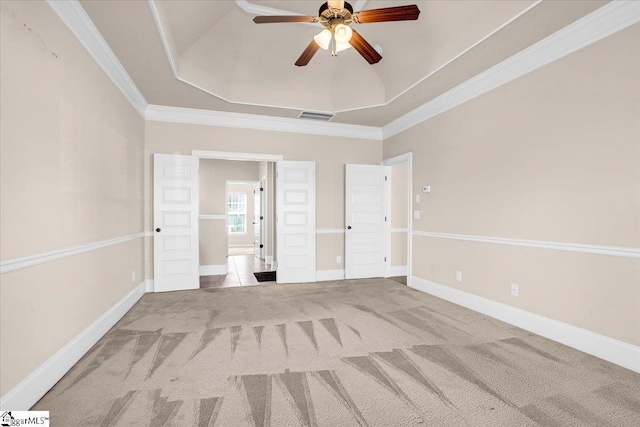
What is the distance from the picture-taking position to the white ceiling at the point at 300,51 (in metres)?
2.76

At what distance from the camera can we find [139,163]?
4.55 meters

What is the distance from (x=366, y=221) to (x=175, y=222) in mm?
3245

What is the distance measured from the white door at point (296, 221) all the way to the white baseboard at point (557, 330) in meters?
2.32

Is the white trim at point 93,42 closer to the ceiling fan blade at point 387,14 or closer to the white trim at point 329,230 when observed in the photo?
the ceiling fan blade at point 387,14

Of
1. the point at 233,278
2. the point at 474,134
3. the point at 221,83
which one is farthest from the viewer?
the point at 233,278

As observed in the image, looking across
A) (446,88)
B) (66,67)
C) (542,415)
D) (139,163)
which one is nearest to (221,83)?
(139,163)

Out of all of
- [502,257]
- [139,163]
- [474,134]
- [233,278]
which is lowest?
[233,278]

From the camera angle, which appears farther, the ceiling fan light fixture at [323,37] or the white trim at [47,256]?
the ceiling fan light fixture at [323,37]

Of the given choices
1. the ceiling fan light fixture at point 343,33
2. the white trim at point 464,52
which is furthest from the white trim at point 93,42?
the white trim at point 464,52

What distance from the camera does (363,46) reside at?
276 cm

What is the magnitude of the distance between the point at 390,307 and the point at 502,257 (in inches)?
56.7

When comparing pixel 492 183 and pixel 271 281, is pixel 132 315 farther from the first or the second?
pixel 492 183

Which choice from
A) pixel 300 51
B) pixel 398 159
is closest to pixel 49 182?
pixel 300 51

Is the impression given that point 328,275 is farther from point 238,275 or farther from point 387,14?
point 387,14
